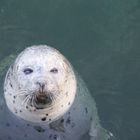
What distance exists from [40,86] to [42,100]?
25 cm

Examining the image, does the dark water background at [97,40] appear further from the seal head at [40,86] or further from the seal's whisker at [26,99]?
the seal's whisker at [26,99]

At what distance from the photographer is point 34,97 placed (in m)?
4.77

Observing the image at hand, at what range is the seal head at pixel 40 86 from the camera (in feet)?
15.5

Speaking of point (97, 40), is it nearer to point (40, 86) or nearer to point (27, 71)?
point (27, 71)

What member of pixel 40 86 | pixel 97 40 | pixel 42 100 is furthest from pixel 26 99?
pixel 97 40

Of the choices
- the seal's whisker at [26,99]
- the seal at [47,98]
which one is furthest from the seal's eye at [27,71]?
the seal's whisker at [26,99]

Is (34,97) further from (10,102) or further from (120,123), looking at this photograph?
(120,123)

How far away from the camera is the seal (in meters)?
4.77

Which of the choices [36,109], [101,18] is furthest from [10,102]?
[101,18]

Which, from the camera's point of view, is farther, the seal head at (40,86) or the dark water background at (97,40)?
the dark water background at (97,40)

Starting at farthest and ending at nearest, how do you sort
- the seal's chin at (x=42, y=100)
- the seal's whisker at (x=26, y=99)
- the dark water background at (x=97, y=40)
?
the dark water background at (x=97, y=40), the seal's whisker at (x=26, y=99), the seal's chin at (x=42, y=100)

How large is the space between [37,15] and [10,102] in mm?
1869

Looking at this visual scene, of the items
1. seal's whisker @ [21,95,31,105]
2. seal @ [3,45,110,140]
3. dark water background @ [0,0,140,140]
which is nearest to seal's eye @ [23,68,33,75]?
Result: seal @ [3,45,110,140]

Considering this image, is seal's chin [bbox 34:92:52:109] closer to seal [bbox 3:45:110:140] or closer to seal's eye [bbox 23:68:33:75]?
seal [bbox 3:45:110:140]
